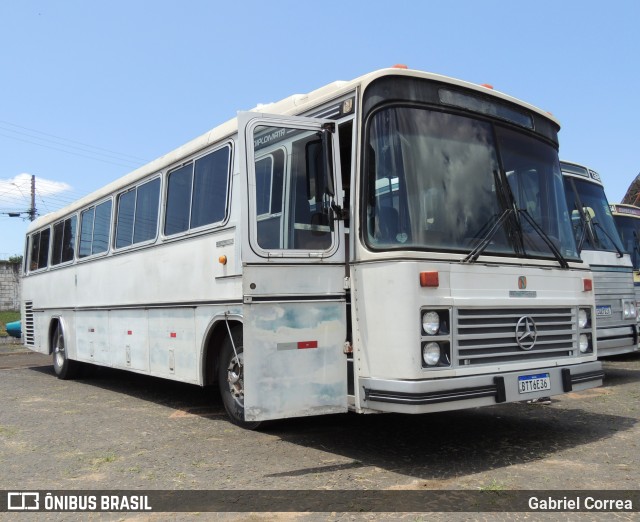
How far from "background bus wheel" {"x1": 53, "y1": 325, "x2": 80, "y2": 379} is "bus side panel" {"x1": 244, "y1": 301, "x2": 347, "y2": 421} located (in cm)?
796

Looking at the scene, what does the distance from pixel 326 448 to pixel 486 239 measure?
244 cm

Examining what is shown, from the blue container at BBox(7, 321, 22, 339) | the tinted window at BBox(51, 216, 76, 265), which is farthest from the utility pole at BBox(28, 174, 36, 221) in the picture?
the tinted window at BBox(51, 216, 76, 265)

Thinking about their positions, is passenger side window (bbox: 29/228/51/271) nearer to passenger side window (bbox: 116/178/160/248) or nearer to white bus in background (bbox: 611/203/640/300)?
passenger side window (bbox: 116/178/160/248)

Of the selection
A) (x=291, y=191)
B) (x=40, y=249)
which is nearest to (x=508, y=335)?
(x=291, y=191)

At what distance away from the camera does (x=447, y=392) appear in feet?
17.8

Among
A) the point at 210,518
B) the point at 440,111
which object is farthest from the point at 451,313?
the point at 210,518

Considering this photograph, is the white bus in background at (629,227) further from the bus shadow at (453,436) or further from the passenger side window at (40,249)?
the passenger side window at (40,249)

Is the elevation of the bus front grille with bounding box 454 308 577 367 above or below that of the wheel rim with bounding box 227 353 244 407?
above

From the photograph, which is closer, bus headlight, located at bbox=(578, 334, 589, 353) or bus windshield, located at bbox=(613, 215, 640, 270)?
bus headlight, located at bbox=(578, 334, 589, 353)

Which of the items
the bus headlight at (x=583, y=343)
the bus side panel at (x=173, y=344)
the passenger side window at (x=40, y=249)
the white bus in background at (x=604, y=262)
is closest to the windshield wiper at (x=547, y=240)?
the bus headlight at (x=583, y=343)

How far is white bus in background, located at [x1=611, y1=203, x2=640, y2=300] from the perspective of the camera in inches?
520

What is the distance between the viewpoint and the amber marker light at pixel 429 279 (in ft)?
17.9

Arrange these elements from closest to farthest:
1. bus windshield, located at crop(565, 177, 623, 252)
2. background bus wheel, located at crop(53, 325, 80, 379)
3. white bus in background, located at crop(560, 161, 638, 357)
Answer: white bus in background, located at crop(560, 161, 638, 357) → bus windshield, located at crop(565, 177, 623, 252) → background bus wheel, located at crop(53, 325, 80, 379)

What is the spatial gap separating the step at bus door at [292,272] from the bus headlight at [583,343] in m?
2.46
